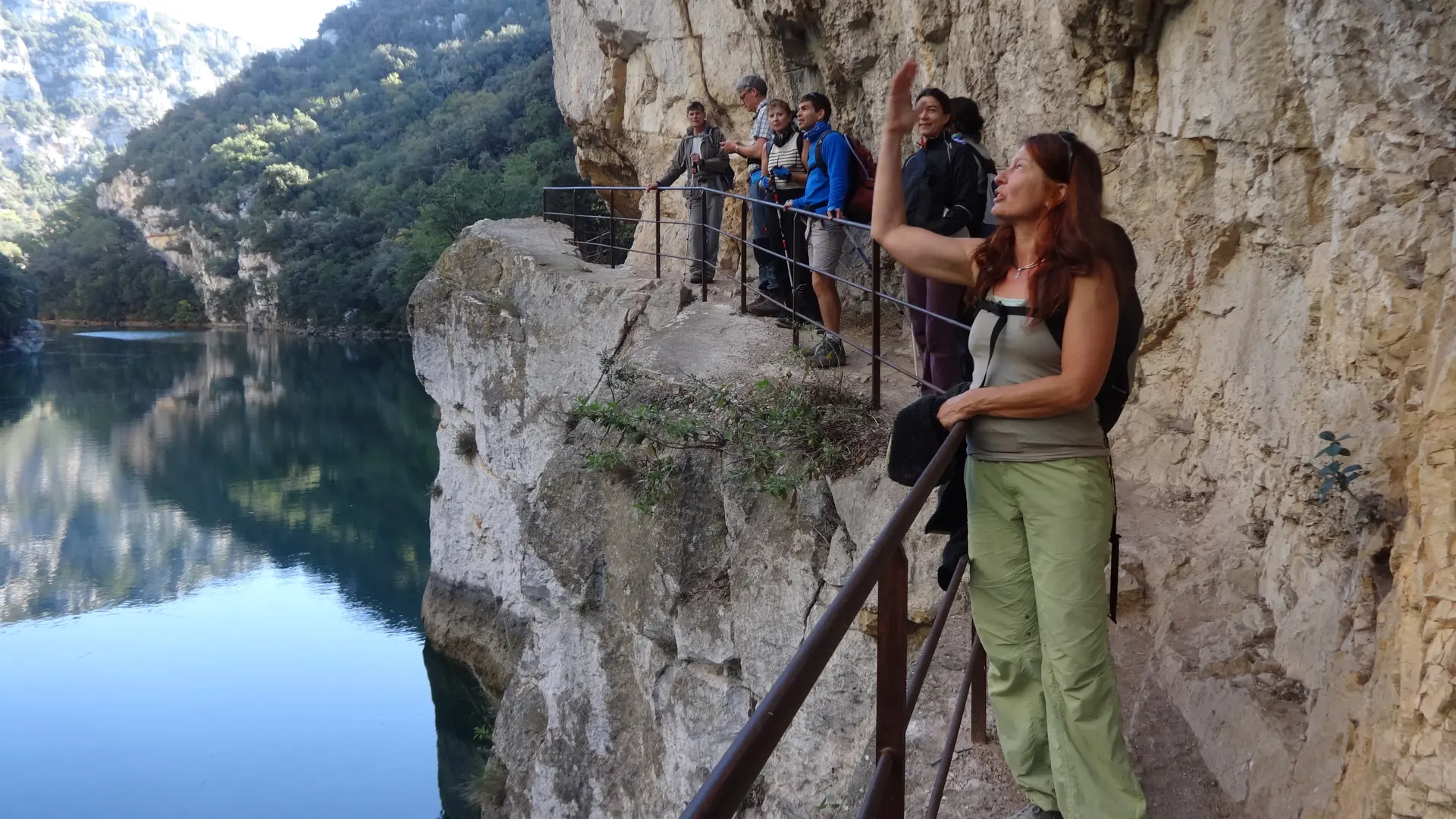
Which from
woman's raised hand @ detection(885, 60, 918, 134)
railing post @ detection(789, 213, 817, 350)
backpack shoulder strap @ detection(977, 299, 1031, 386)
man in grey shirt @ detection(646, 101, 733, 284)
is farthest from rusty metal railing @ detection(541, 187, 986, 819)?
man in grey shirt @ detection(646, 101, 733, 284)

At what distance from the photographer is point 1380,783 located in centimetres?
218

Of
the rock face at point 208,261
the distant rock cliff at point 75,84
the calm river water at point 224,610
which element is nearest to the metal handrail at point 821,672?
the calm river water at point 224,610

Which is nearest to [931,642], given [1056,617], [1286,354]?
[1056,617]

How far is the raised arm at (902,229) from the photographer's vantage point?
233 centimetres

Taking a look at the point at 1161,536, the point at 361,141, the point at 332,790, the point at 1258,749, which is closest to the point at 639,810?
the point at 1161,536

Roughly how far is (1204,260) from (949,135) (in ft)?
3.72

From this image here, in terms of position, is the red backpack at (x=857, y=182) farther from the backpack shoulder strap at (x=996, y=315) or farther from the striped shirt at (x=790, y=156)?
the backpack shoulder strap at (x=996, y=315)

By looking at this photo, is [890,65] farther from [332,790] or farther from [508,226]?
[332,790]

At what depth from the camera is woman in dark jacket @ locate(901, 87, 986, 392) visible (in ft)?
14.4

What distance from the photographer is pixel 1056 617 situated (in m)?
2.17

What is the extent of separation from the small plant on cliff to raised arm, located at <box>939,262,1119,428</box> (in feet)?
9.09

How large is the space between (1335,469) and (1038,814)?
125 cm

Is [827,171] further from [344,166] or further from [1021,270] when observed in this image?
[344,166]

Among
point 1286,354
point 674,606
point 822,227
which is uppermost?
point 822,227
